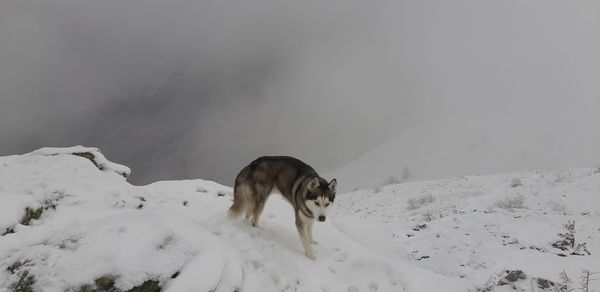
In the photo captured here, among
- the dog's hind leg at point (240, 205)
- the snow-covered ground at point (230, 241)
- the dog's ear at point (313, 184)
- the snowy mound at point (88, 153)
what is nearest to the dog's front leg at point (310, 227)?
the snow-covered ground at point (230, 241)

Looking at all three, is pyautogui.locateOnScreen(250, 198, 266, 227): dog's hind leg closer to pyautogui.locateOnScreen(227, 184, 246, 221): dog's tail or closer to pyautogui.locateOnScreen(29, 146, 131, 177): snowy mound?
pyautogui.locateOnScreen(227, 184, 246, 221): dog's tail

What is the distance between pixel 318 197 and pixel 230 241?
1.88 m

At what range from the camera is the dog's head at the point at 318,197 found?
752 cm

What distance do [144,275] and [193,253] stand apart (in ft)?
2.32

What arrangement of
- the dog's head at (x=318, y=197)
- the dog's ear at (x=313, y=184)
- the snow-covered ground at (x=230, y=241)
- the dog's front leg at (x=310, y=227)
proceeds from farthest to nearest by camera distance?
the dog's front leg at (x=310, y=227), the dog's ear at (x=313, y=184), the dog's head at (x=318, y=197), the snow-covered ground at (x=230, y=241)

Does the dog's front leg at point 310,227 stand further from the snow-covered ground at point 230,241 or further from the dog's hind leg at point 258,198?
the dog's hind leg at point 258,198

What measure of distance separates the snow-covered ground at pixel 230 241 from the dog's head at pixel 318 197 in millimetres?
911

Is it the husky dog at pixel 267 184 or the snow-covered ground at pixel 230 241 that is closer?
the snow-covered ground at pixel 230 241

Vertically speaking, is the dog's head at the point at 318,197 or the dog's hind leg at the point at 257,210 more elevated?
the dog's head at the point at 318,197

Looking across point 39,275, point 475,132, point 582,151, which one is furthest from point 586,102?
point 39,275

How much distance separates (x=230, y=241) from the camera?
7574 mm

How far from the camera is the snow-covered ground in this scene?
4.95 meters

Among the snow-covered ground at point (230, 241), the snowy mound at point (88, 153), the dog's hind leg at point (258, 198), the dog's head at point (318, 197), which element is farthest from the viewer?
the snowy mound at point (88, 153)

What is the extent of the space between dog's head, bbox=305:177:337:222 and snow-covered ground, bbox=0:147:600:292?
0.91 meters
